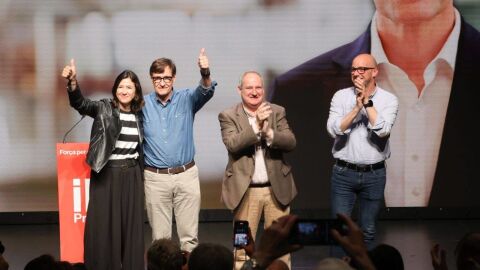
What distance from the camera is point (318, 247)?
6.43 meters

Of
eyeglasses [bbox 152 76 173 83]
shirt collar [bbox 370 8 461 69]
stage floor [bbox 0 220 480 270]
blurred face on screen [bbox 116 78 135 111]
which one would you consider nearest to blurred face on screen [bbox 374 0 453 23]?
shirt collar [bbox 370 8 461 69]

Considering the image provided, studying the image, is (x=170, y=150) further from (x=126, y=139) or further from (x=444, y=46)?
(x=444, y=46)

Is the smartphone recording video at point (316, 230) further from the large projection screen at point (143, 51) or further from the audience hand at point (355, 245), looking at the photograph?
the large projection screen at point (143, 51)

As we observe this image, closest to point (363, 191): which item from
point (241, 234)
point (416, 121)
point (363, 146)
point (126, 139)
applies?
point (363, 146)

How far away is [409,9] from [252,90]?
286cm

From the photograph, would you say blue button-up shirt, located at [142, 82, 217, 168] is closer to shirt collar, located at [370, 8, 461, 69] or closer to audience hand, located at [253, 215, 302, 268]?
audience hand, located at [253, 215, 302, 268]

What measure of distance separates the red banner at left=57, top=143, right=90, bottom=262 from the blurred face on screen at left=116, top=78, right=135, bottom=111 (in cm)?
40

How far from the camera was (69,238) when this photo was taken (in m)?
5.11

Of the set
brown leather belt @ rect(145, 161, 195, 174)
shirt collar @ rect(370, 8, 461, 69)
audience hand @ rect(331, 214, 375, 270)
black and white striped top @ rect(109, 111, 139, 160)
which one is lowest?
brown leather belt @ rect(145, 161, 195, 174)

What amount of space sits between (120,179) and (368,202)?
1500mm

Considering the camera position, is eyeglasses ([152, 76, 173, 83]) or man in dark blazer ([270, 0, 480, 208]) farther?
man in dark blazer ([270, 0, 480, 208])

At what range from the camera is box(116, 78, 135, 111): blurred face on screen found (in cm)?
484

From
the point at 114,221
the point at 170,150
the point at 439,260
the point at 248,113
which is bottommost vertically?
the point at 114,221

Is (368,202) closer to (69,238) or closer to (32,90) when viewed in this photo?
(69,238)
